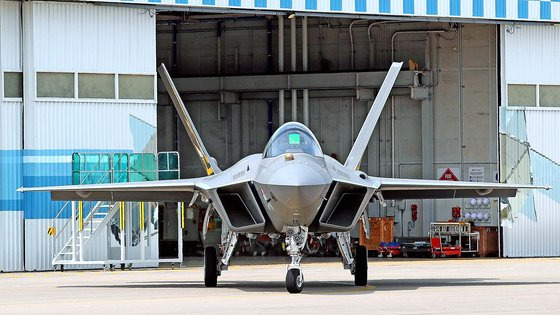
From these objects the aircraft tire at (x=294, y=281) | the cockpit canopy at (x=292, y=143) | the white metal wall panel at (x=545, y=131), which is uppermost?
the white metal wall panel at (x=545, y=131)

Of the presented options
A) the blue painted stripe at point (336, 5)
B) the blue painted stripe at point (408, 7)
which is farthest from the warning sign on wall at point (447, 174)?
the blue painted stripe at point (336, 5)

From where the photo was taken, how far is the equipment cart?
2964cm

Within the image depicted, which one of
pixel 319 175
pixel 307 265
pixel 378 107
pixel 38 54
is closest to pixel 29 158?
pixel 38 54

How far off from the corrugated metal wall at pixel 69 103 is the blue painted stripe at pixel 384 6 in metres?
5.43

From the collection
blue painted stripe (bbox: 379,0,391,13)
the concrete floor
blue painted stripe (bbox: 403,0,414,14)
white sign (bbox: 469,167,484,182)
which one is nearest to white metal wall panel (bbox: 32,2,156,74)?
the concrete floor

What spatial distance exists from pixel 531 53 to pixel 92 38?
36.1ft

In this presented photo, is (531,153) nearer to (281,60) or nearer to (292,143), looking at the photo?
(281,60)

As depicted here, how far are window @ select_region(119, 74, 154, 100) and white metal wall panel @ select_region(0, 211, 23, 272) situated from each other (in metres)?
3.52

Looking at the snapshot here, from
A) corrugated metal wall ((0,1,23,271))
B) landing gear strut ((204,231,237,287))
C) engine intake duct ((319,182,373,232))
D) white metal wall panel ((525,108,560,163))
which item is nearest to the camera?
engine intake duct ((319,182,373,232))

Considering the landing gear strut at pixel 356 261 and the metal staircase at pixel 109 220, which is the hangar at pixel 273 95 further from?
the landing gear strut at pixel 356 261

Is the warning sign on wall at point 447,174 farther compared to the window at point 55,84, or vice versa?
the warning sign on wall at point 447,174

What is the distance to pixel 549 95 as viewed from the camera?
93.0 ft

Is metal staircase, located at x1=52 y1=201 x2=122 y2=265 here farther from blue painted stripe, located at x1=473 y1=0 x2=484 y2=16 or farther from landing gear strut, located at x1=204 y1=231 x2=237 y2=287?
blue painted stripe, located at x1=473 y1=0 x2=484 y2=16

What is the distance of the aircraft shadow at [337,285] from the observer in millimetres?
16156
